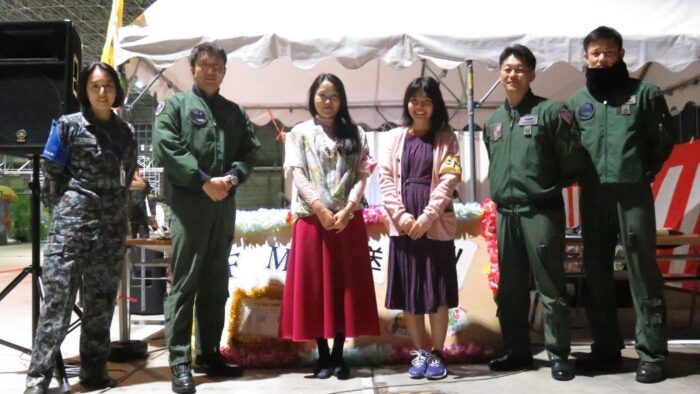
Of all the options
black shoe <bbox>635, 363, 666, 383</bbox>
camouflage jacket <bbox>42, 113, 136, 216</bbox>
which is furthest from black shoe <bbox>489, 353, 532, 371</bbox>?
camouflage jacket <bbox>42, 113, 136, 216</bbox>

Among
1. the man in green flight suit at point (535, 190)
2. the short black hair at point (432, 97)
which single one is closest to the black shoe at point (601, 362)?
the man in green flight suit at point (535, 190)

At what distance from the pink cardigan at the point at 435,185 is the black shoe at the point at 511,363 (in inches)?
30.8

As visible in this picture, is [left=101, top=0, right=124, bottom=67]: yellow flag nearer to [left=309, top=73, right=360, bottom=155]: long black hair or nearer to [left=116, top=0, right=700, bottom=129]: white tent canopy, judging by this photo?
[left=116, top=0, right=700, bottom=129]: white tent canopy

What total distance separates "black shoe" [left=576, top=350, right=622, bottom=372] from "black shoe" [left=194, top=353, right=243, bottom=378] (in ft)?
6.38

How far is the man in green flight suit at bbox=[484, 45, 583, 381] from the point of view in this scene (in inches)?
125

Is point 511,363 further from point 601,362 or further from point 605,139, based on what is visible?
point 605,139

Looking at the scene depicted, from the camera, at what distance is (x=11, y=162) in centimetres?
2783

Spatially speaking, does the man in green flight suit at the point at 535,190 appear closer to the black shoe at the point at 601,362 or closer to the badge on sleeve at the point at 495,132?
the badge on sleeve at the point at 495,132

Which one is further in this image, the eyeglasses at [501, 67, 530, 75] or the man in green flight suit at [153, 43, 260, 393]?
the eyeglasses at [501, 67, 530, 75]

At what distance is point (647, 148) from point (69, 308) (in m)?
3.10

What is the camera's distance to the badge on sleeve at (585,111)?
3.31m

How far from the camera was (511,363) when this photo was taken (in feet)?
11.2

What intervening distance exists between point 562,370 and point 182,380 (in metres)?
1.98

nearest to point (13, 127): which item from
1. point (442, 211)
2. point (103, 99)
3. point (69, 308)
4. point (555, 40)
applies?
point (103, 99)
